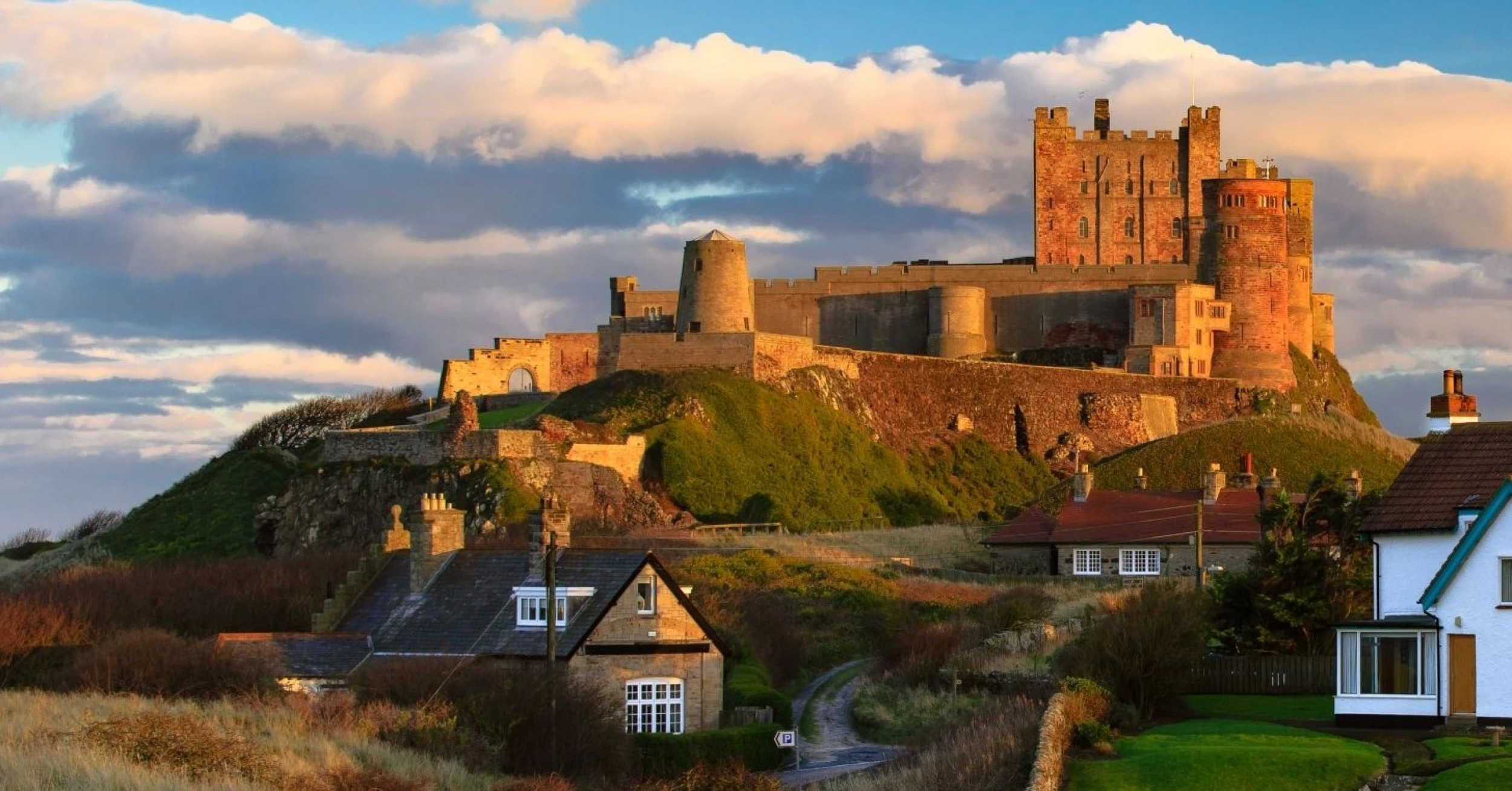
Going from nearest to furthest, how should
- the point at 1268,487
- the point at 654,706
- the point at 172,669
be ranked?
1. the point at 172,669
2. the point at 654,706
3. the point at 1268,487

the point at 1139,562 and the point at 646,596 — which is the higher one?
the point at 1139,562

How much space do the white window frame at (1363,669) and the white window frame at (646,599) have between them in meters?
13.9

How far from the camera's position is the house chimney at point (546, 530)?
44562 millimetres

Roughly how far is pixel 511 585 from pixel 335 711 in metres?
6.19

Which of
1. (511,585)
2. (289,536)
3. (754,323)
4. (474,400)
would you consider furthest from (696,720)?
(754,323)

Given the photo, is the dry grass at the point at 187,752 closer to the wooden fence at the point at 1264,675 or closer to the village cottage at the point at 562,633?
the village cottage at the point at 562,633

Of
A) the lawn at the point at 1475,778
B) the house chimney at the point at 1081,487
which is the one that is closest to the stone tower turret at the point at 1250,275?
the house chimney at the point at 1081,487

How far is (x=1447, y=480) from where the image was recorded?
120ft

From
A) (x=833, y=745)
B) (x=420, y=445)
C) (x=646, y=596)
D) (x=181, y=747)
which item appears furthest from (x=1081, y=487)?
(x=181, y=747)

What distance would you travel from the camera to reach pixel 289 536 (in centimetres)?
7569

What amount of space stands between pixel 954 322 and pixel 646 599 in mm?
54819

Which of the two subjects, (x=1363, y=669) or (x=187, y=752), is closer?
(x=187, y=752)

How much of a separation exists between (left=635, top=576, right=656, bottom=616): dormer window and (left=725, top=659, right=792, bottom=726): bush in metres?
2.30

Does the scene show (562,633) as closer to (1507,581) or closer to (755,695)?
(755,695)
